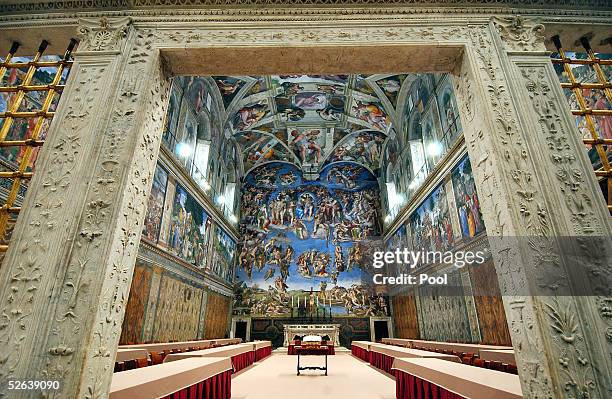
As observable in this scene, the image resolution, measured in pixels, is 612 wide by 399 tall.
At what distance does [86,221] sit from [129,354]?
4014 mm

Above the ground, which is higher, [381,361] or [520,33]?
[520,33]

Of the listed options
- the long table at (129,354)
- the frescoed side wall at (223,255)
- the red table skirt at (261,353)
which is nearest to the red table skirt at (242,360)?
the red table skirt at (261,353)

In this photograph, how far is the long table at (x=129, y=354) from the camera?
4980 mm

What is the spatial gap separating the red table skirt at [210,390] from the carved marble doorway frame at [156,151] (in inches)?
46.1

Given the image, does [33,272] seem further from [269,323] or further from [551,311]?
[269,323]

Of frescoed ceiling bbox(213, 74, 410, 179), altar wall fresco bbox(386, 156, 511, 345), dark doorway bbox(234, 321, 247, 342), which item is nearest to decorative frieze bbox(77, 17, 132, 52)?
altar wall fresco bbox(386, 156, 511, 345)

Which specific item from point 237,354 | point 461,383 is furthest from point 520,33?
point 237,354

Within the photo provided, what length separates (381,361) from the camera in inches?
333

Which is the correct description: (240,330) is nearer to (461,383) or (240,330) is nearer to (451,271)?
(451,271)

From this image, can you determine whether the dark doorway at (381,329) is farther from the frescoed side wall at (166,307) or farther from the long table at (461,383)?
the long table at (461,383)

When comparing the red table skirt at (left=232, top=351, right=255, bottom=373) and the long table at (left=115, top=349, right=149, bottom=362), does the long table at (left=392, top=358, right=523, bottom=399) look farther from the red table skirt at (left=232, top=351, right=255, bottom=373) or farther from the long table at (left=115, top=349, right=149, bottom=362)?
the red table skirt at (left=232, top=351, right=255, bottom=373)

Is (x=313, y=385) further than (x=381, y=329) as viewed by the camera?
No

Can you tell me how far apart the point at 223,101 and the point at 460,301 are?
46.5 feet

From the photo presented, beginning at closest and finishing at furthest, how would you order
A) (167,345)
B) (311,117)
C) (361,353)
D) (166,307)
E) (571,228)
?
(571,228) → (167,345) → (166,307) → (361,353) → (311,117)
